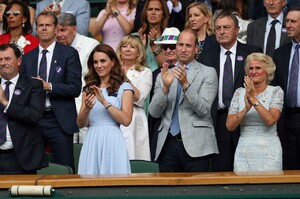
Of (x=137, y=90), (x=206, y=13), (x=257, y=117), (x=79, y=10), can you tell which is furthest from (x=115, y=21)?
(x=257, y=117)

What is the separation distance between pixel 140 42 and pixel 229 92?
138 centimetres

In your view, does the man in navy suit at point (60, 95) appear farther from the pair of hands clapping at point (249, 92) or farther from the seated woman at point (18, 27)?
the pair of hands clapping at point (249, 92)

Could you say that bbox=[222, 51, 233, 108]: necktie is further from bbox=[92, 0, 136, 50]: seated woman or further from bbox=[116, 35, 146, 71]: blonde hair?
bbox=[92, 0, 136, 50]: seated woman

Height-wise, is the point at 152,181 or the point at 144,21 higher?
the point at 144,21

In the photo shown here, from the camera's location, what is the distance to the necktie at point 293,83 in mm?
10438

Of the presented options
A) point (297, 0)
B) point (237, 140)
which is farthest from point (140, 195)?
point (297, 0)

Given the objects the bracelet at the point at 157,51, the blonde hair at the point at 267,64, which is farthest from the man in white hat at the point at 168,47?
the blonde hair at the point at 267,64

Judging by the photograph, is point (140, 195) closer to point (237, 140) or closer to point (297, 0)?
point (237, 140)

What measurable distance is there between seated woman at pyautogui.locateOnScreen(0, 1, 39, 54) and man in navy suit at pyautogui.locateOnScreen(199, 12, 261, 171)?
2.38m

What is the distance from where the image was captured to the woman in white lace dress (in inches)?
374

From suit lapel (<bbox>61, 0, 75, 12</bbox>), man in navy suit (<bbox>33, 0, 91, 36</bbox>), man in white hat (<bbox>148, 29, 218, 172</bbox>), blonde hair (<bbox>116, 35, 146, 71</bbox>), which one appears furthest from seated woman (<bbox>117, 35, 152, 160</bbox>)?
suit lapel (<bbox>61, 0, 75, 12</bbox>)

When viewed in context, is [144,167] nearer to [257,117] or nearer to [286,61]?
[257,117]

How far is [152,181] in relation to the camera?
7059 millimetres

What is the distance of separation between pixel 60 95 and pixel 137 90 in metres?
0.96
